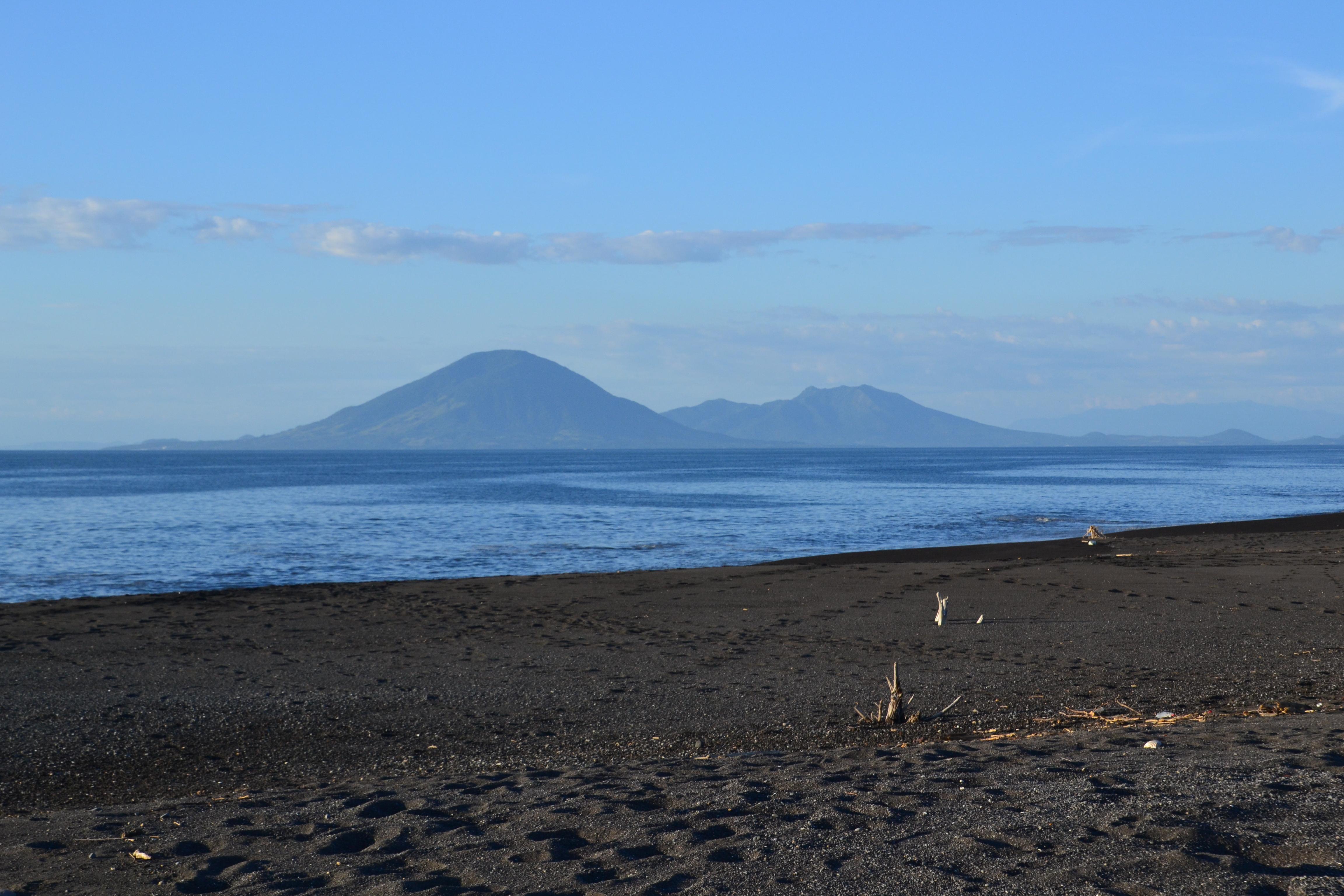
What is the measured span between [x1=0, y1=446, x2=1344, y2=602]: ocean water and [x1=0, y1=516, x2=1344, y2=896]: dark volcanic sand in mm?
9315

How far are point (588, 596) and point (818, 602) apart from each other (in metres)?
4.60

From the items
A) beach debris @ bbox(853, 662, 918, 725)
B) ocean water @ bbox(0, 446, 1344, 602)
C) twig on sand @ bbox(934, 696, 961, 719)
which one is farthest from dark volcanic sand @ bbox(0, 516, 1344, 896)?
ocean water @ bbox(0, 446, 1344, 602)

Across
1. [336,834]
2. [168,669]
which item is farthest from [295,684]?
[336,834]

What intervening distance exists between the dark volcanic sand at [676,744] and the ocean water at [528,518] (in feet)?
30.6

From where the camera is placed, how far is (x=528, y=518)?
48188 mm

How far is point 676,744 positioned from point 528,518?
39427 millimetres

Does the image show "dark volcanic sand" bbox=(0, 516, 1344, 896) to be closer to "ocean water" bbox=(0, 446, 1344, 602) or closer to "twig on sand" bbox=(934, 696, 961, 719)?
"twig on sand" bbox=(934, 696, 961, 719)

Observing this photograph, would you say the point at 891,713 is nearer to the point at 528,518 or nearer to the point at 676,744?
the point at 676,744

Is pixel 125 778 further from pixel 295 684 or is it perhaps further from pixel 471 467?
pixel 471 467

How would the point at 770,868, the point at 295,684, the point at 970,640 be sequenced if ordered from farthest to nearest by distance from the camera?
the point at 970,640 < the point at 295,684 < the point at 770,868

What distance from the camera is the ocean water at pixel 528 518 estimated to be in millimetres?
29109

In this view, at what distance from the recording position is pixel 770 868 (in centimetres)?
549

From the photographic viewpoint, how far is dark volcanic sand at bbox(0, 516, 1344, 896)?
561 centimetres

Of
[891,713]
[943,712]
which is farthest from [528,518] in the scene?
[891,713]
